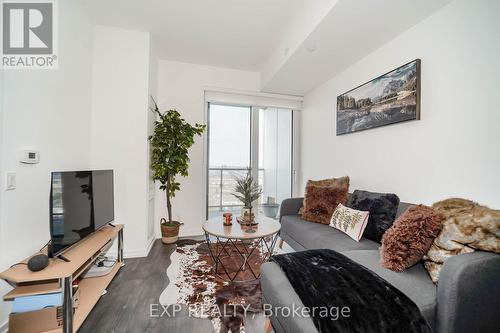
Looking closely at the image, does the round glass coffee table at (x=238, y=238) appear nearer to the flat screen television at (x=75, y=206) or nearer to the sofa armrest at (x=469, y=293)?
the flat screen television at (x=75, y=206)

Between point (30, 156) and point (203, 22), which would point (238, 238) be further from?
Result: point (203, 22)

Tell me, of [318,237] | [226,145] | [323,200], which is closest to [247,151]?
[226,145]

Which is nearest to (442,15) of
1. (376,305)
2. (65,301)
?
(376,305)

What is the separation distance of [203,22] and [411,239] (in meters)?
2.97

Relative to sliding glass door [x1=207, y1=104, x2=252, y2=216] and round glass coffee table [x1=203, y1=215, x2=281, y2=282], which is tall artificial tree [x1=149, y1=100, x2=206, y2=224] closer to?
sliding glass door [x1=207, y1=104, x2=252, y2=216]

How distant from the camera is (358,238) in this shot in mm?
1946

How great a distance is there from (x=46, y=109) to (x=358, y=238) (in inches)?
116

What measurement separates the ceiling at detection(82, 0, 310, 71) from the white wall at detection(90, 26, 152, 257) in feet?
0.78

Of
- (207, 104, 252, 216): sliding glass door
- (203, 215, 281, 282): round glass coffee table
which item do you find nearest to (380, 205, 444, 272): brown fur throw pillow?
(203, 215, 281, 282): round glass coffee table

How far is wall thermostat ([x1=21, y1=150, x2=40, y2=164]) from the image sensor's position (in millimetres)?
1458

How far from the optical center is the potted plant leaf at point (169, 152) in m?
2.84

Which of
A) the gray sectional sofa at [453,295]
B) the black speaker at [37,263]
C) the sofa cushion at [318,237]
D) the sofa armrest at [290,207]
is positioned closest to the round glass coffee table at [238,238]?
the sofa cushion at [318,237]

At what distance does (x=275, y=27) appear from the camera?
2555 millimetres

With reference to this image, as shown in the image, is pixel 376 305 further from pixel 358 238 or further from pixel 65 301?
pixel 65 301
